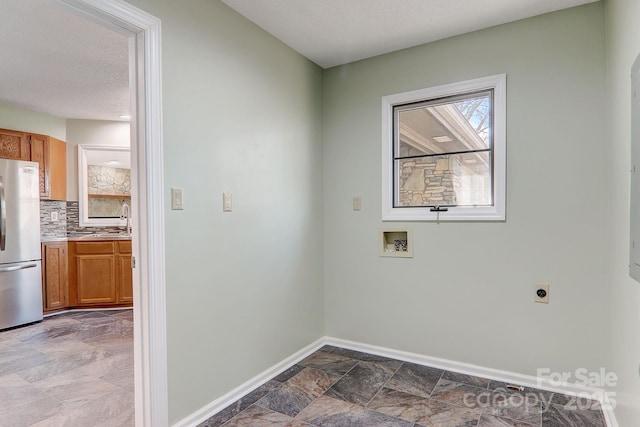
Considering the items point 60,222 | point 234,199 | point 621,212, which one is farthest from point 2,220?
point 621,212

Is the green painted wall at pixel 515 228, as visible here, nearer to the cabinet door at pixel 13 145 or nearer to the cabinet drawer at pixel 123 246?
the cabinet drawer at pixel 123 246

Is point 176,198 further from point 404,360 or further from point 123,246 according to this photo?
point 123,246

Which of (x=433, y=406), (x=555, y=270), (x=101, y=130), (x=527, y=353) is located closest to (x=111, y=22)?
(x=433, y=406)

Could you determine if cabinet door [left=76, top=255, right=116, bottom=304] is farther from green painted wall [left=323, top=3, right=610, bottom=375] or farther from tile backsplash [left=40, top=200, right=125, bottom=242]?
green painted wall [left=323, top=3, right=610, bottom=375]

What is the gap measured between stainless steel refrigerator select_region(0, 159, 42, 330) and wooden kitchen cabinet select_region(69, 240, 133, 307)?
0.43 metres

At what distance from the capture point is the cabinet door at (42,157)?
4.27m

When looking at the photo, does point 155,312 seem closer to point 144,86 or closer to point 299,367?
point 144,86

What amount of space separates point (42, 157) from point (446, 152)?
462 cm

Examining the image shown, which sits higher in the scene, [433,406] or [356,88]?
[356,88]

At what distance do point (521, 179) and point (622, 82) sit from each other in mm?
777

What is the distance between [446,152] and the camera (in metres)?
2.73

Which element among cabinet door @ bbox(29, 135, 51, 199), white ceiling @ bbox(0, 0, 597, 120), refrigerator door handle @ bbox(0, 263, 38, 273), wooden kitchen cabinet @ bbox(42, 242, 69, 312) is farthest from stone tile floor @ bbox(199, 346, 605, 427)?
cabinet door @ bbox(29, 135, 51, 199)

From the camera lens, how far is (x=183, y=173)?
1.95 metres

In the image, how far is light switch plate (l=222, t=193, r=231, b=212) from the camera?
7.25 ft
